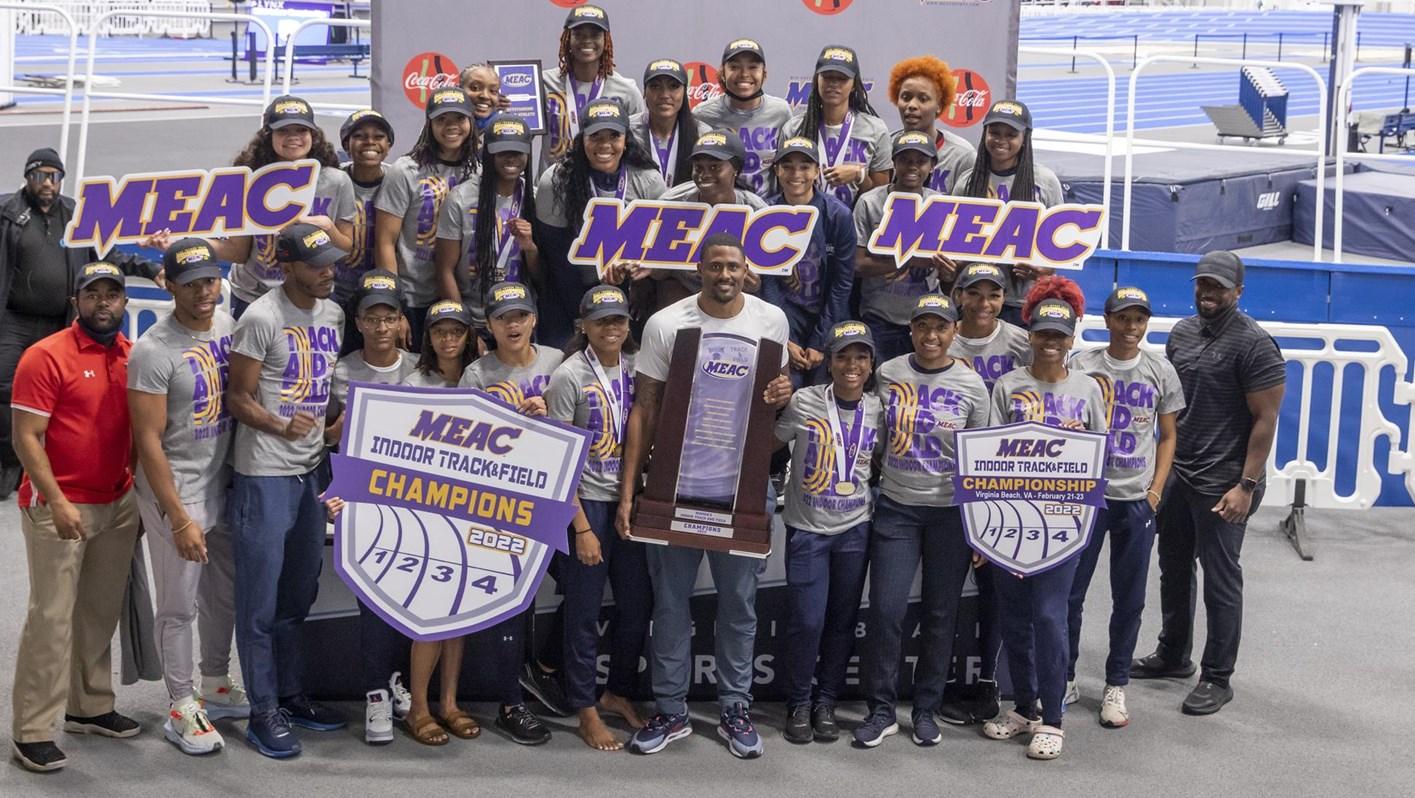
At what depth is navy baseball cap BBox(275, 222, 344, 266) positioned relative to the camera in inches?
220

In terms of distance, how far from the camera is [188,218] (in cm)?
622

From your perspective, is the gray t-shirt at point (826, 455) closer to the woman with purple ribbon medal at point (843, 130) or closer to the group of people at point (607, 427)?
the group of people at point (607, 427)

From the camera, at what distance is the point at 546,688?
6.28 m

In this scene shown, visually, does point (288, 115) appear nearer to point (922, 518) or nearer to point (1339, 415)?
point (922, 518)

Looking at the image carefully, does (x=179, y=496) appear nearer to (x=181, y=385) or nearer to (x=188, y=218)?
(x=181, y=385)

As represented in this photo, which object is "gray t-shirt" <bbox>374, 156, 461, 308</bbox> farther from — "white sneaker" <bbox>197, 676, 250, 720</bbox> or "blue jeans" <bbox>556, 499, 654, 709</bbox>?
"white sneaker" <bbox>197, 676, 250, 720</bbox>

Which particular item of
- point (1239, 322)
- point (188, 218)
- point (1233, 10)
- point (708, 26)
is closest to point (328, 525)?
point (188, 218)

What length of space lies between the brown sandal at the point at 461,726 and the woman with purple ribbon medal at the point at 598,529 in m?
0.37

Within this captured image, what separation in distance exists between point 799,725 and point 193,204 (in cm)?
303

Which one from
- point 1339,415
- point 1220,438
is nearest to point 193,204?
point 1220,438

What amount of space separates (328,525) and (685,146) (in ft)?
7.10

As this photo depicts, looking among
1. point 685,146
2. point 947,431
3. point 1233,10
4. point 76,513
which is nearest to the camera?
point 76,513

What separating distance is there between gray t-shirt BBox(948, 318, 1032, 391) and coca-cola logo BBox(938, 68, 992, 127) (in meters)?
3.18

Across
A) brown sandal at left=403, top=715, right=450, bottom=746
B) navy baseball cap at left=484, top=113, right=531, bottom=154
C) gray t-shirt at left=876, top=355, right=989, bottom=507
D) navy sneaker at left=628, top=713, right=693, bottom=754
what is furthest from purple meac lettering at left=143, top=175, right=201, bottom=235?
gray t-shirt at left=876, top=355, right=989, bottom=507
